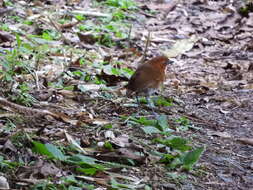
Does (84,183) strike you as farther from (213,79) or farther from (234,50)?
(234,50)

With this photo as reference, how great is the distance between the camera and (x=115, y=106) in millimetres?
4496

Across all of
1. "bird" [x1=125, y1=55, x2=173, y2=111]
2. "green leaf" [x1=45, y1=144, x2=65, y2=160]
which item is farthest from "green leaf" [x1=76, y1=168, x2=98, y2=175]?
"bird" [x1=125, y1=55, x2=173, y2=111]

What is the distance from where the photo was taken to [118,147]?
3.41m

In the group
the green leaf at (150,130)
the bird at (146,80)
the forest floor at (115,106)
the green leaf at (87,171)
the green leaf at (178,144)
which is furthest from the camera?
the bird at (146,80)

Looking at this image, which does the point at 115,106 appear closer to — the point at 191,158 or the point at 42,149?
the point at 191,158

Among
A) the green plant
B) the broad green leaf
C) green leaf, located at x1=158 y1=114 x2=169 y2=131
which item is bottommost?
the green plant

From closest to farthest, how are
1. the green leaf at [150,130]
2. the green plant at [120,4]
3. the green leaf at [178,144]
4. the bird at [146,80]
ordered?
the green leaf at [178,144] < the green leaf at [150,130] < the bird at [146,80] < the green plant at [120,4]

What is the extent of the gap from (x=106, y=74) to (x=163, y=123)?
1.48 m

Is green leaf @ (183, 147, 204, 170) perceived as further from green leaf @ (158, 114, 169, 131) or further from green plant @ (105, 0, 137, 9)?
green plant @ (105, 0, 137, 9)

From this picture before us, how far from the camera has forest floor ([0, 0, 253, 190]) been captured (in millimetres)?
3064

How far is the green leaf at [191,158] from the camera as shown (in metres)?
3.28

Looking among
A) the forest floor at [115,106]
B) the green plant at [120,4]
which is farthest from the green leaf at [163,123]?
the green plant at [120,4]

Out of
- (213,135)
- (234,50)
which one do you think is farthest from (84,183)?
(234,50)

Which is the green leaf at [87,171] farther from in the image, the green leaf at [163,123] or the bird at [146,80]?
the bird at [146,80]
